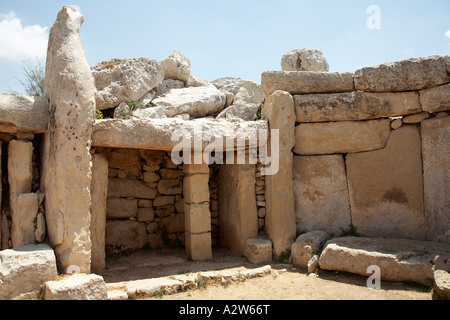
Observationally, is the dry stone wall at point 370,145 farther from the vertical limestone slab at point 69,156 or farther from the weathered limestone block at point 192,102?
the vertical limestone slab at point 69,156

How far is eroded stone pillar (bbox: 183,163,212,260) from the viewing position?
18.8 ft

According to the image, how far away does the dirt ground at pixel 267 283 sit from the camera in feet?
14.0

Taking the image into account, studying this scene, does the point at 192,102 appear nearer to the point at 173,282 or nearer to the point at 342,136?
the point at 342,136

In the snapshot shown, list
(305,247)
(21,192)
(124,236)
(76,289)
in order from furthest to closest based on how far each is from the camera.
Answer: (124,236), (305,247), (21,192), (76,289)

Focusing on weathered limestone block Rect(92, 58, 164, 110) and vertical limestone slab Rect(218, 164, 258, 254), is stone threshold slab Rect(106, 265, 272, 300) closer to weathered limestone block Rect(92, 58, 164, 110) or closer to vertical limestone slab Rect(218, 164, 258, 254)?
vertical limestone slab Rect(218, 164, 258, 254)

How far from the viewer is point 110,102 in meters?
5.94

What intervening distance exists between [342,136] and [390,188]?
3.78ft

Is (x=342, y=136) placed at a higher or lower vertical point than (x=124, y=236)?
higher

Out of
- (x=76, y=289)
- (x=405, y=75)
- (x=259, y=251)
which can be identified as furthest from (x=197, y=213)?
(x=405, y=75)

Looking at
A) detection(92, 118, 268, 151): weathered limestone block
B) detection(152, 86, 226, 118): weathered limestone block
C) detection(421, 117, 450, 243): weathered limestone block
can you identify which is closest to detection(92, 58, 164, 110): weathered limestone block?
detection(152, 86, 226, 118): weathered limestone block

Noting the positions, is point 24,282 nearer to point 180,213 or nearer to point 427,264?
point 180,213

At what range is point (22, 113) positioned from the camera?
4336 millimetres

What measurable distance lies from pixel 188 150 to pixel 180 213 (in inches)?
72.3
